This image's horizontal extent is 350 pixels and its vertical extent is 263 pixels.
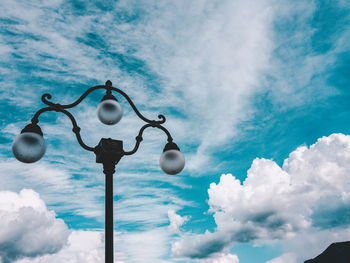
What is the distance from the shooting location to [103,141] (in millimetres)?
4879

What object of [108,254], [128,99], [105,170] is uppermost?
[128,99]

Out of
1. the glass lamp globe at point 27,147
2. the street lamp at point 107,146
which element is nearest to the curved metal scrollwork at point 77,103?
the street lamp at point 107,146

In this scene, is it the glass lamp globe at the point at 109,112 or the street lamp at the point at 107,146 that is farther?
the glass lamp globe at the point at 109,112

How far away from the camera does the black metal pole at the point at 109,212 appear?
4301 millimetres

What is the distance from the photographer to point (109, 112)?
5.37m

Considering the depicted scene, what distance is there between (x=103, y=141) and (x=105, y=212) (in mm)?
1119

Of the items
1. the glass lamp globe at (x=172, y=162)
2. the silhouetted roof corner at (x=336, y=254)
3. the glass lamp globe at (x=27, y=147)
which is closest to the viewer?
the glass lamp globe at (x=27, y=147)

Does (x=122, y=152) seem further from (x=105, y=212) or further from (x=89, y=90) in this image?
(x=89, y=90)

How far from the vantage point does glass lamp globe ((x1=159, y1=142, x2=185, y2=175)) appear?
5.73 metres

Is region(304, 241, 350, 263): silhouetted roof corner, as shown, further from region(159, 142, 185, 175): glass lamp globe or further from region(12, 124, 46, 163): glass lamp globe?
region(12, 124, 46, 163): glass lamp globe

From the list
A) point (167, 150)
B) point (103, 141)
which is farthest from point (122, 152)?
point (167, 150)

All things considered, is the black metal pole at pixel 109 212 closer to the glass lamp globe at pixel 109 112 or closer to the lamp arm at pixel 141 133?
the lamp arm at pixel 141 133

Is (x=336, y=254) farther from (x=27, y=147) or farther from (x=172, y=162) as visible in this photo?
(x=27, y=147)

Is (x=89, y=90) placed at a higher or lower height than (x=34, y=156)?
higher
